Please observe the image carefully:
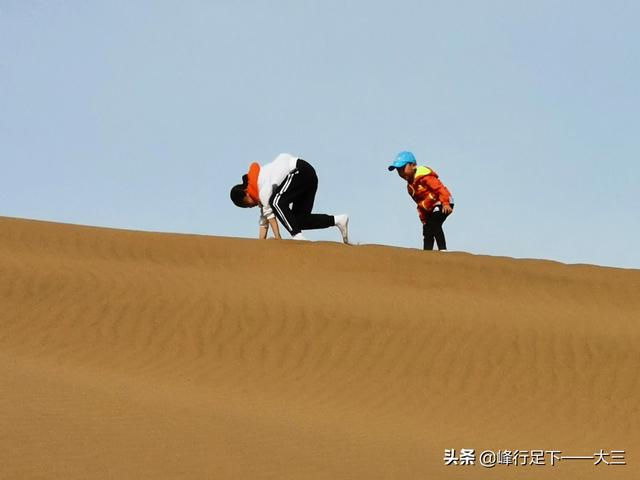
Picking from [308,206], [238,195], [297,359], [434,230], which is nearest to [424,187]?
[434,230]

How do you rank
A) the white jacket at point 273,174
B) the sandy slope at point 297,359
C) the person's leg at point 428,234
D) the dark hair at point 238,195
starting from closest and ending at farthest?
the sandy slope at point 297,359, the white jacket at point 273,174, the dark hair at point 238,195, the person's leg at point 428,234

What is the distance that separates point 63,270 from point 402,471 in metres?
7.32

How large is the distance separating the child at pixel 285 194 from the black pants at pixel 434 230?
1139 millimetres

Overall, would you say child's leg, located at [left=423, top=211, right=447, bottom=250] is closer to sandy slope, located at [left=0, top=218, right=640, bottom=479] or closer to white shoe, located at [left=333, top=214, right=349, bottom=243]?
sandy slope, located at [left=0, top=218, right=640, bottom=479]

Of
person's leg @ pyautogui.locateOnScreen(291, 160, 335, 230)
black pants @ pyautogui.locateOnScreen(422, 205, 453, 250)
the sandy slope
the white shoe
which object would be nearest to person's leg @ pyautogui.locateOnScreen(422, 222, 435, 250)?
black pants @ pyautogui.locateOnScreen(422, 205, 453, 250)

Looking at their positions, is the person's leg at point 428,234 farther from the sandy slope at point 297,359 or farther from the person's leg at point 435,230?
the sandy slope at point 297,359

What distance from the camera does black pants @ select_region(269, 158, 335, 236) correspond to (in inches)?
535

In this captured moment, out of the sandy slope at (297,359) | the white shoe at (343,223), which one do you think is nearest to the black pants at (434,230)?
the sandy slope at (297,359)

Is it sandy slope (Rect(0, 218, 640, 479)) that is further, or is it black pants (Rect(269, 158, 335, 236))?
black pants (Rect(269, 158, 335, 236))

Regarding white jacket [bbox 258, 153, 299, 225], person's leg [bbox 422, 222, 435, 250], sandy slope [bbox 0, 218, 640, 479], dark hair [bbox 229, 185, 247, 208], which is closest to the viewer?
sandy slope [bbox 0, 218, 640, 479]

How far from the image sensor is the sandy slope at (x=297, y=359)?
739cm

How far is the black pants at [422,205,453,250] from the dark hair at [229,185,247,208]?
2314 millimetres

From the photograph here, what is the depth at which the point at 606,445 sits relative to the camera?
32.2 feet

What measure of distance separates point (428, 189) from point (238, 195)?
233 cm
